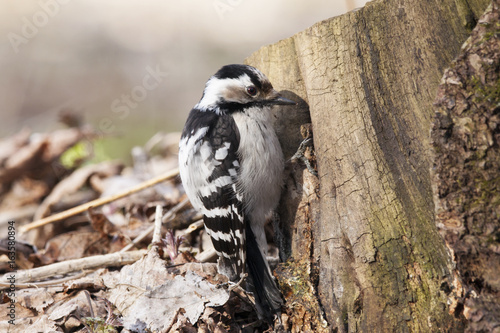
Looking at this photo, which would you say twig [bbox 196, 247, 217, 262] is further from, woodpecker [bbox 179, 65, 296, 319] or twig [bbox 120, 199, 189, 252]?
twig [bbox 120, 199, 189, 252]

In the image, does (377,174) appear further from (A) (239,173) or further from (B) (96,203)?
(B) (96,203)

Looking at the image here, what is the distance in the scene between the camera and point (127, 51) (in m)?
8.99

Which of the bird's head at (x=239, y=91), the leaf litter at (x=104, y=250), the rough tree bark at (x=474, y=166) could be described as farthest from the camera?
the bird's head at (x=239, y=91)

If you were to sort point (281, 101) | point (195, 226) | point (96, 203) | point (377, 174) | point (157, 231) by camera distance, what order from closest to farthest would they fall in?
point (377, 174)
point (281, 101)
point (157, 231)
point (195, 226)
point (96, 203)

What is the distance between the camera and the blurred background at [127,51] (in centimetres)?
818

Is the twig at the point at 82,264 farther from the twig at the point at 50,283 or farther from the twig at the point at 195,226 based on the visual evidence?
the twig at the point at 195,226

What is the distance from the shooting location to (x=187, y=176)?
3.47m

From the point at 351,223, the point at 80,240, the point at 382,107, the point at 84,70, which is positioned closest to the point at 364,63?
the point at 382,107

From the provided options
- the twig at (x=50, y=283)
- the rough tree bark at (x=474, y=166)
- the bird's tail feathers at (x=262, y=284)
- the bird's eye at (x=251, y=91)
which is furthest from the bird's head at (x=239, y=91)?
the twig at (x=50, y=283)

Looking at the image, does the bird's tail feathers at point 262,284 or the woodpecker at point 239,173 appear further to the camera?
the woodpecker at point 239,173

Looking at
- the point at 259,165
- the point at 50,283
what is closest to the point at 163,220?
the point at 50,283

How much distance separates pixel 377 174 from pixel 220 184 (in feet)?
3.89

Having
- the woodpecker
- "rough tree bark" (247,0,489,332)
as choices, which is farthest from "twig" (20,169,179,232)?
"rough tree bark" (247,0,489,332)

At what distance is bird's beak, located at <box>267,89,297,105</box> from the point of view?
10.4 feet
